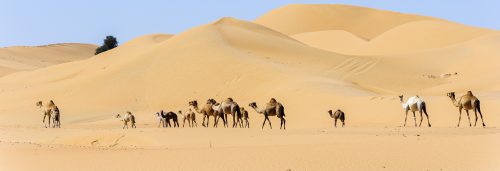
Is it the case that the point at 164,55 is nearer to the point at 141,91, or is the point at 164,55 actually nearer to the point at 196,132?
the point at 141,91

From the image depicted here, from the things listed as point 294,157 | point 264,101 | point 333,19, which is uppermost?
point 333,19

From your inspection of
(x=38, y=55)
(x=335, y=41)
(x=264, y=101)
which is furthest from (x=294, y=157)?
(x=38, y=55)

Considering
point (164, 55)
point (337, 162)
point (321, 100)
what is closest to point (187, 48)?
point (164, 55)

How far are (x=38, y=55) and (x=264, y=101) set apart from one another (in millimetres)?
90091

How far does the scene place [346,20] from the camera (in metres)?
117

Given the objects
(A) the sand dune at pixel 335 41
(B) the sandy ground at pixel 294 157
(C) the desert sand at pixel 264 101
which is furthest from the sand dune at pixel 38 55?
(B) the sandy ground at pixel 294 157

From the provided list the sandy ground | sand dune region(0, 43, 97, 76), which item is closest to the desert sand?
the sandy ground

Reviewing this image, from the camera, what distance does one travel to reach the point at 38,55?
121 m

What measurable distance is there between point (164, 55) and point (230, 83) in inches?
319

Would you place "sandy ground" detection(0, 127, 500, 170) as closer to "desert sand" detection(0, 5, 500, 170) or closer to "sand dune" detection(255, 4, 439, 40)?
"desert sand" detection(0, 5, 500, 170)

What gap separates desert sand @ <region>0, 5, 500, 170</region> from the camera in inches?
517

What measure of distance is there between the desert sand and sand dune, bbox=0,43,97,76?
2802 cm

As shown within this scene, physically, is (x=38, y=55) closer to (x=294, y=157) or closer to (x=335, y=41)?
(x=335, y=41)

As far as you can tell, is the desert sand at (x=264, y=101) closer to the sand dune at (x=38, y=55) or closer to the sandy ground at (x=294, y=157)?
the sandy ground at (x=294, y=157)
